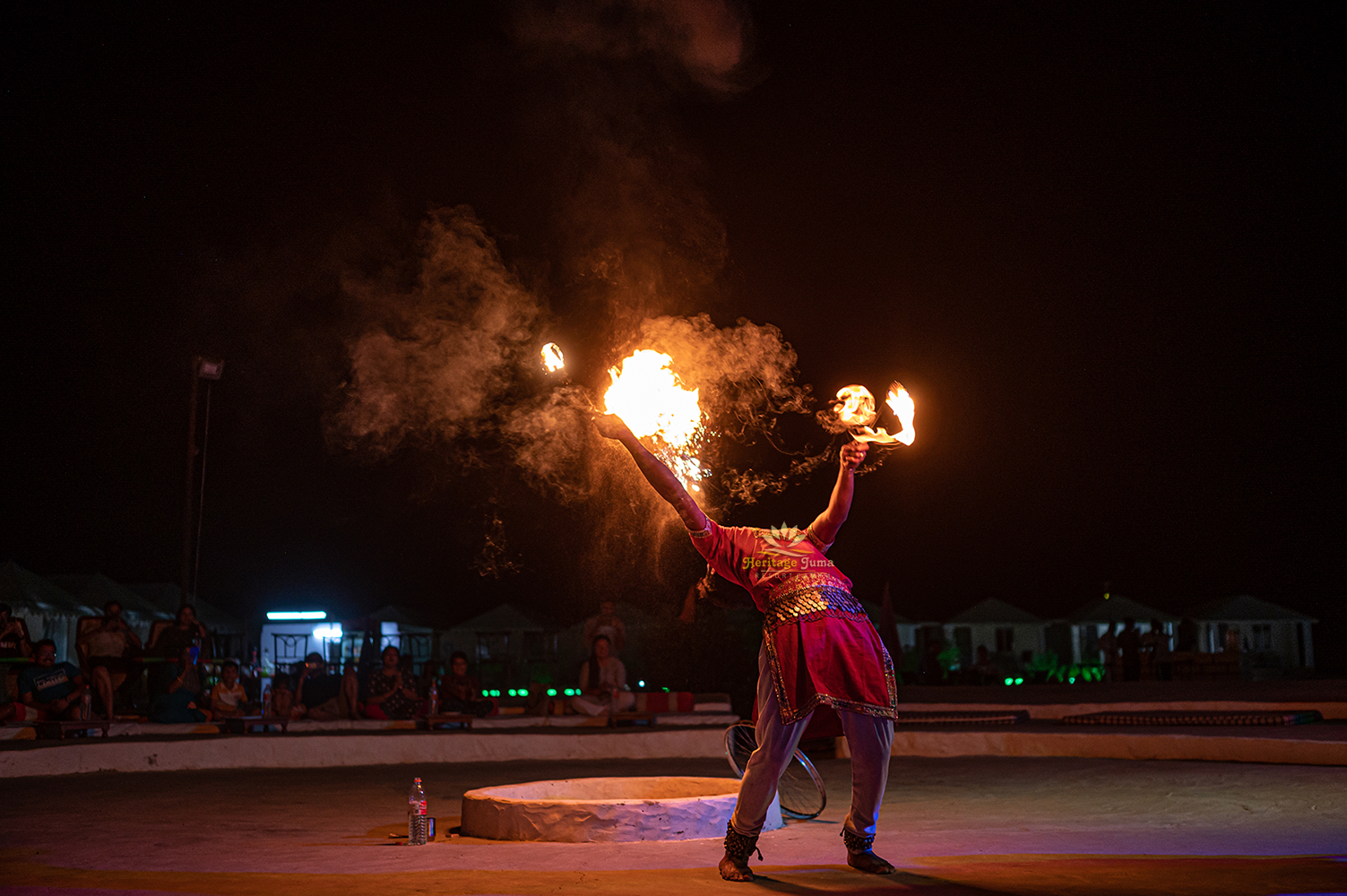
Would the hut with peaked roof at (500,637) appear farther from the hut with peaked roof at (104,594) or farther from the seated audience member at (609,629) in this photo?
the seated audience member at (609,629)

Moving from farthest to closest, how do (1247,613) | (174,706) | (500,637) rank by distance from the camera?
(1247,613)
(500,637)
(174,706)

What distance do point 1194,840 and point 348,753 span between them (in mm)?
9935

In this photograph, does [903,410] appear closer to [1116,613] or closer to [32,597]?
[32,597]

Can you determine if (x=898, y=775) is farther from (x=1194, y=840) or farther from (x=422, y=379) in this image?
(x=422, y=379)

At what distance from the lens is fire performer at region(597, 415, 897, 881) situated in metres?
5.14

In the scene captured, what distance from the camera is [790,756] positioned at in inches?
Result: 206

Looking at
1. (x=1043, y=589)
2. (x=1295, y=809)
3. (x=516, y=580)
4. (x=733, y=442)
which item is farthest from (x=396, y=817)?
(x=1043, y=589)

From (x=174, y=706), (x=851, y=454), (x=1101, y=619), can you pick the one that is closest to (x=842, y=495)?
(x=851, y=454)

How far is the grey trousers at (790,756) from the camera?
5.14 meters

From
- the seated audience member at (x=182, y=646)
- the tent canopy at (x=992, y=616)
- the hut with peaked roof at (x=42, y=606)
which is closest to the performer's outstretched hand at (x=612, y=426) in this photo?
the seated audience member at (x=182, y=646)

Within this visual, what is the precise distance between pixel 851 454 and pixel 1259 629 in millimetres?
32501

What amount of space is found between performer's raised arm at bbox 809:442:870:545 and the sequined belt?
0.86 ft

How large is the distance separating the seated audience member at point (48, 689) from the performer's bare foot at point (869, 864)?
11.0m

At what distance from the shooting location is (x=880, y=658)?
17.4 feet
